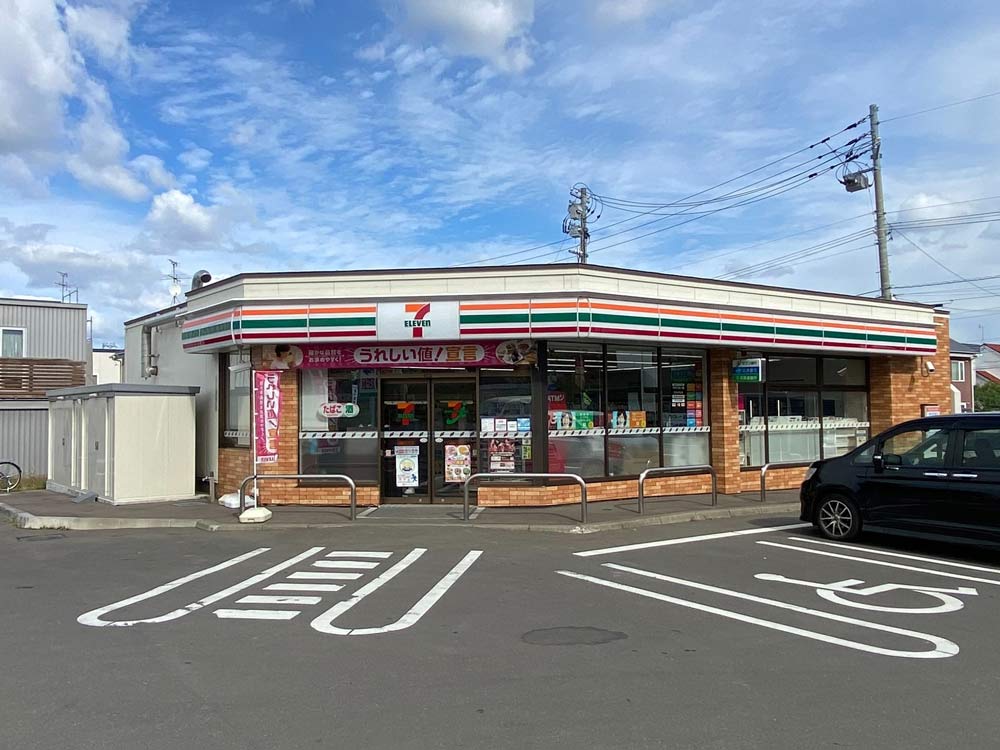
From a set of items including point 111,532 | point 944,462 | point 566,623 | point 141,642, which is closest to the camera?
point 141,642

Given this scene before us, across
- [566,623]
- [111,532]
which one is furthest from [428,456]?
[566,623]

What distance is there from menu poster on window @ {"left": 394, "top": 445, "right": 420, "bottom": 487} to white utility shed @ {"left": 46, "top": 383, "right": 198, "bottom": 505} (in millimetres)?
4305

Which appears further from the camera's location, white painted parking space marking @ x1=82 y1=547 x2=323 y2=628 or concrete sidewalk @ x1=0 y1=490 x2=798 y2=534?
concrete sidewalk @ x1=0 y1=490 x2=798 y2=534

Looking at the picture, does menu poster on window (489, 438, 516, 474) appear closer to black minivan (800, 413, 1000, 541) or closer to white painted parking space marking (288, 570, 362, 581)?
black minivan (800, 413, 1000, 541)

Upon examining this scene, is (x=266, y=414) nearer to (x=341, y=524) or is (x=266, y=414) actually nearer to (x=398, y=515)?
(x=341, y=524)

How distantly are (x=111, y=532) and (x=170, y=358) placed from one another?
727 centimetres

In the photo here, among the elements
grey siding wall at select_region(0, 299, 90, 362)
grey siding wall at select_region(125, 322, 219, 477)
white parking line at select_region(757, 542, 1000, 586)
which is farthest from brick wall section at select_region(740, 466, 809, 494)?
grey siding wall at select_region(0, 299, 90, 362)

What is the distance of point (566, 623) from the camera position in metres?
6.71

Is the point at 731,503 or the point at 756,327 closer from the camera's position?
the point at 731,503

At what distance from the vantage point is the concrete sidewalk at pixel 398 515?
12.2 m

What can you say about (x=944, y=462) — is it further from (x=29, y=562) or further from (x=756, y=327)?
(x=29, y=562)

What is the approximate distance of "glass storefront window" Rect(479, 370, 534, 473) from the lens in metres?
14.1

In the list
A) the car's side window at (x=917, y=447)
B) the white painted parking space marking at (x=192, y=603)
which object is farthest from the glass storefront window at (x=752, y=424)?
the white painted parking space marking at (x=192, y=603)

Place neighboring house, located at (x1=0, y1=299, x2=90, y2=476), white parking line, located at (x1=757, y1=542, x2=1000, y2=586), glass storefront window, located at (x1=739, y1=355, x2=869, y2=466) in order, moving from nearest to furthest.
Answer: white parking line, located at (x1=757, y1=542, x2=1000, y2=586), glass storefront window, located at (x1=739, y1=355, x2=869, y2=466), neighboring house, located at (x1=0, y1=299, x2=90, y2=476)
